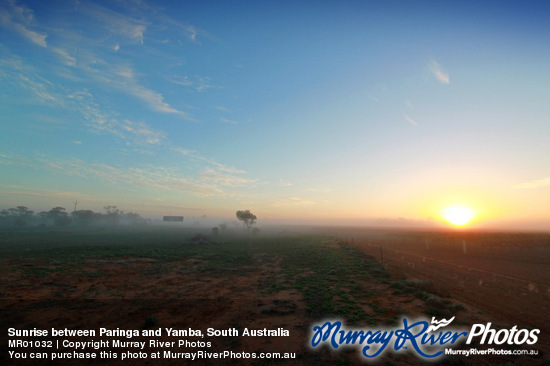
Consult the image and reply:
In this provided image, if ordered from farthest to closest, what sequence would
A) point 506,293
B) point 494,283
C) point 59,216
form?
point 59,216 → point 494,283 → point 506,293

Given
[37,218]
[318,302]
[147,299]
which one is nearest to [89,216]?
[37,218]

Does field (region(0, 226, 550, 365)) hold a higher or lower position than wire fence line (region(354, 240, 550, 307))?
higher

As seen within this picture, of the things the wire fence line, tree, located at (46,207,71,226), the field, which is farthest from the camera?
tree, located at (46,207,71,226)

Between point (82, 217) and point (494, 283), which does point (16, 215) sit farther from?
point (494, 283)

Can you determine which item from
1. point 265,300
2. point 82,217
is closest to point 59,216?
point 82,217

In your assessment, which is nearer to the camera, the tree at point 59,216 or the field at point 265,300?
the field at point 265,300

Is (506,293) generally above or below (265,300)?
below

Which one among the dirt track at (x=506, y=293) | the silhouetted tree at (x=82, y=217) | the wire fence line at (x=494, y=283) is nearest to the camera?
the dirt track at (x=506, y=293)

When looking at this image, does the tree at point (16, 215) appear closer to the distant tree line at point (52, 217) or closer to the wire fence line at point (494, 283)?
the distant tree line at point (52, 217)

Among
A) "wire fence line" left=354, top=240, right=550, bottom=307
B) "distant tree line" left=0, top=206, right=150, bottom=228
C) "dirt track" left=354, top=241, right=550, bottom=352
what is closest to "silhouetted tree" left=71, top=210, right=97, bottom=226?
"distant tree line" left=0, top=206, right=150, bottom=228

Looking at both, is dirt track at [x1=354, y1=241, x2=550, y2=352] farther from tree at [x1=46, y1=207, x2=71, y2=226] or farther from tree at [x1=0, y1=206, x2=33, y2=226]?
tree at [x1=0, y1=206, x2=33, y2=226]

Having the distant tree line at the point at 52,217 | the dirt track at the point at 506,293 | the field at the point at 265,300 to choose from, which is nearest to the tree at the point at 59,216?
the distant tree line at the point at 52,217
